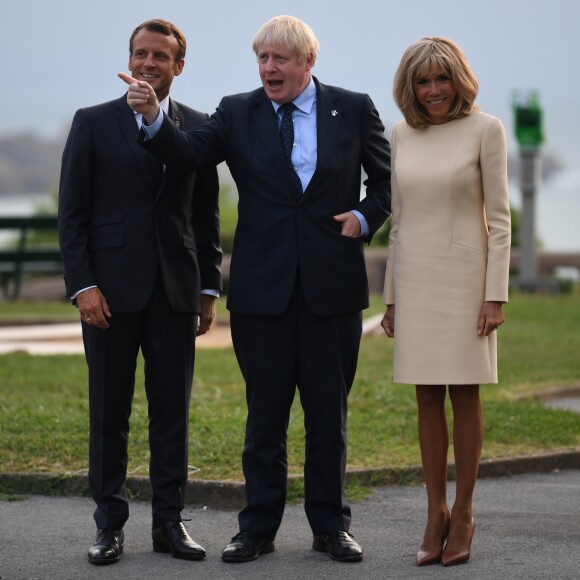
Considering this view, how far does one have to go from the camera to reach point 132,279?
524cm

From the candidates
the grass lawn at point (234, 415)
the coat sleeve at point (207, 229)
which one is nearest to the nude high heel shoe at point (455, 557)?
the coat sleeve at point (207, 229)

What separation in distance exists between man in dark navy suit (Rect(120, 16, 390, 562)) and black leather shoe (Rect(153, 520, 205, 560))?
0.13m

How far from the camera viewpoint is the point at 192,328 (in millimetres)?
5406

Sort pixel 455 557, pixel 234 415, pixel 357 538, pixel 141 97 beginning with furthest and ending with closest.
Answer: pixel 234 415
pixel 357 538
pixel 455 557
pixel 141 97

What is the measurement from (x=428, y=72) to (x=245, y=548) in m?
2.07

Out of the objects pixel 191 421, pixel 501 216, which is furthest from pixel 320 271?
pixel 191 421

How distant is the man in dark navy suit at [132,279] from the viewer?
5207 mm

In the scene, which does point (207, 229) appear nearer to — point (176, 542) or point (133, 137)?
point (133, 137)

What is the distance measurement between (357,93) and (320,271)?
78cm

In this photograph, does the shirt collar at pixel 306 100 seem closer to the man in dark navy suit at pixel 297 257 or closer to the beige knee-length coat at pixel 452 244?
the man in dark navy suit at pixel 297 257

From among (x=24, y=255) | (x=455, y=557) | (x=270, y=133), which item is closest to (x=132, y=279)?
(x=270, y=133)

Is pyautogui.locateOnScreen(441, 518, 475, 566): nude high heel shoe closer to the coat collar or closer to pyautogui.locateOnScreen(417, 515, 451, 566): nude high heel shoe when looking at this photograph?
pyautogui.locateOnScreen(417, 515, 451, 566): nude high heel shoe

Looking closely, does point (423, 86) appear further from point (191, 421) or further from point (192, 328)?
point (191, 421)

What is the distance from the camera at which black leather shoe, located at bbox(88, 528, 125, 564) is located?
17.0 ft
